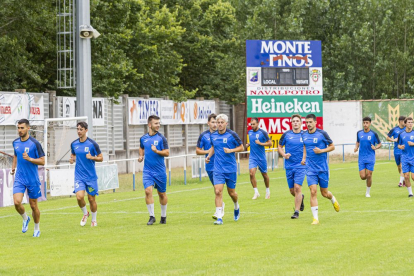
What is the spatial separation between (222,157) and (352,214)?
10.6 ft

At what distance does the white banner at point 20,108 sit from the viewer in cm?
3117

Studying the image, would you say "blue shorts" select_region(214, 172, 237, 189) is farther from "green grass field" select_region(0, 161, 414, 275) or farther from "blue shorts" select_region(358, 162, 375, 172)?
"blue shorts" select_region(358, 162, 375, 172)

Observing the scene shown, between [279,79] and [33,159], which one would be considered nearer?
[33,159]

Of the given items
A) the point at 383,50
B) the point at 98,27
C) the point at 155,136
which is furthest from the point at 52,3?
the point at 383,50

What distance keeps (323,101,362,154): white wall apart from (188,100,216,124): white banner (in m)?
8.13

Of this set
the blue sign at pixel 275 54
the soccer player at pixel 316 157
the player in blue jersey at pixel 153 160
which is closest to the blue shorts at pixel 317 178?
the soccer player at pixel 316 157

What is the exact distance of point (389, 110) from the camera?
52.0 metres

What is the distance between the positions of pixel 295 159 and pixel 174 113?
27.0 metres

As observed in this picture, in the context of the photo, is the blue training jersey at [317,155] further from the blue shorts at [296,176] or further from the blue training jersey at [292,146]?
the blue training jersey at [292,146]

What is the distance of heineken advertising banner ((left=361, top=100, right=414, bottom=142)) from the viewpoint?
5162 centimetres

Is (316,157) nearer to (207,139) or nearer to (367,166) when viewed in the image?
(207,139)

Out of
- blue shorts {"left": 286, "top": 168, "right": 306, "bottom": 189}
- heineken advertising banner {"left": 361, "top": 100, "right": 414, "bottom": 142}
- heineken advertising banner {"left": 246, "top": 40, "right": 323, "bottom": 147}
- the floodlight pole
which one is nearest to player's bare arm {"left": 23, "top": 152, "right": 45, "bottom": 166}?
blue shorts {"left": 286, "top": 168, "right": 306, "bottom": 189}

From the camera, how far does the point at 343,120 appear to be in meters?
52.9

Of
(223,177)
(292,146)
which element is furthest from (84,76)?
(223,177)
